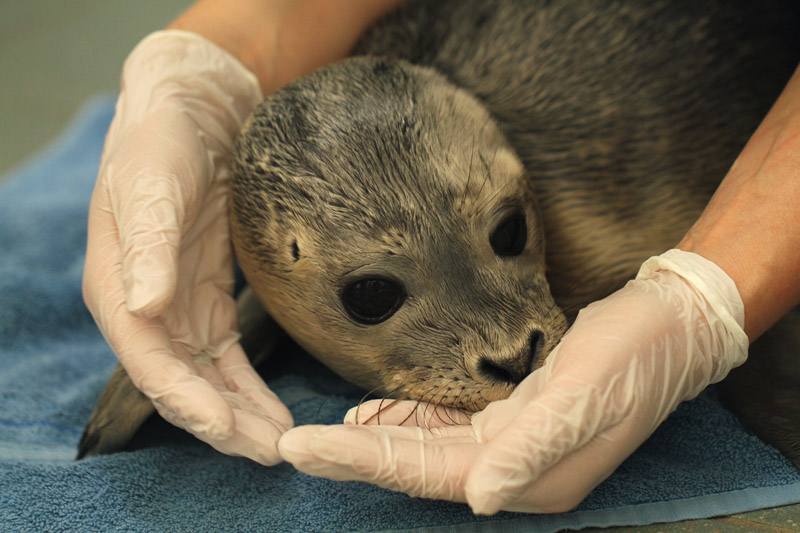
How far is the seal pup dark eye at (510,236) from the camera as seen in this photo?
1768 mm

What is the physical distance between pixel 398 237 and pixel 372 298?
0.54 feet

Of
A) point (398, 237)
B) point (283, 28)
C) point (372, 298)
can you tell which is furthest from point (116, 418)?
point (283, 28)

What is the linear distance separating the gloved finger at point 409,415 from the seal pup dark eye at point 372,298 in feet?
0.69

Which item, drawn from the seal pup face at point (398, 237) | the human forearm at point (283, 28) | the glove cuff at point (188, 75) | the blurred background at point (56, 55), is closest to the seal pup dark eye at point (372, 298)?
the seal pup face at point (398, 237)

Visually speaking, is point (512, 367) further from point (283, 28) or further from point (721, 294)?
point (283, 28)

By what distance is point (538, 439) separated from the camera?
137cm

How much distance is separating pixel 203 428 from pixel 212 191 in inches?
32.6

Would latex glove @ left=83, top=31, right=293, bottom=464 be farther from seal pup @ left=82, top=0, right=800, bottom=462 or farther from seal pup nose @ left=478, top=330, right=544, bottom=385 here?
seal pup nose @ left=478, top=330, right=544, bottom=385

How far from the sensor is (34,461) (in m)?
1.91

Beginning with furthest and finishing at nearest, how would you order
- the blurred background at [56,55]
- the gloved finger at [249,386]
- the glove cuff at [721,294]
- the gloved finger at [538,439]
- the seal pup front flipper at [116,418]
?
1. the blurred background at [56,55]
2. the seal pup front flipper at [116,418]
3. the gloved finger at [249,386]
4. the glove cuff at [721,294]
5. the gloved finger at [538,439]

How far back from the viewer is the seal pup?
167 cm

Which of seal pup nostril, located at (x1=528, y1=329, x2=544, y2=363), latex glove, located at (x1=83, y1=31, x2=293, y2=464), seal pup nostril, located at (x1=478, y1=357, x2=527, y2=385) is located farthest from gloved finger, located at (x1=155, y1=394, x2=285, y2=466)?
seal pup nostril, located at (x1=528, y1=329, x2=544, y2=363)

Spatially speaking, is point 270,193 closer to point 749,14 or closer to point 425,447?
point 425,447

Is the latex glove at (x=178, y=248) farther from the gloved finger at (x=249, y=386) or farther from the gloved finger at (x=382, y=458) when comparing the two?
the gloved finger at (x=382, y=458)
